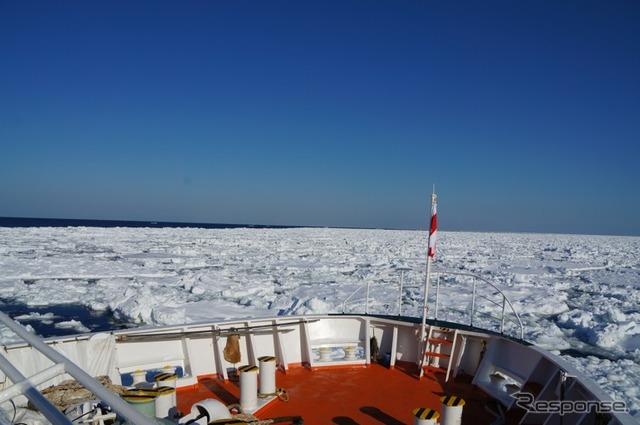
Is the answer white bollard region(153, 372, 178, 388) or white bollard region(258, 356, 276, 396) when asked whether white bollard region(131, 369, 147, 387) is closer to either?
white bollard region(153, 372, 178, 388)

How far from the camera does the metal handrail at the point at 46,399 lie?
1225 mm

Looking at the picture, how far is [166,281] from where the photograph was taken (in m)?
17.3

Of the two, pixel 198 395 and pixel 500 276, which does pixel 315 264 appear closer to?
pixel 500 276

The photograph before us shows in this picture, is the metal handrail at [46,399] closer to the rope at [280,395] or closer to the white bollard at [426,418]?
the white bollard at [426,418]

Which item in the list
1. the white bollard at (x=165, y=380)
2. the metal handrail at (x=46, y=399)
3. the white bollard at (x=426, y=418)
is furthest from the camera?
the white bollard at (x=165, y=380)

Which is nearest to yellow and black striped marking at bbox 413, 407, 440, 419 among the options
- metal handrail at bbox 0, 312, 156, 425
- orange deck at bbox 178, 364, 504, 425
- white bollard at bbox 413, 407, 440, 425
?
white bollard at bbox 413, 407, 440, 425

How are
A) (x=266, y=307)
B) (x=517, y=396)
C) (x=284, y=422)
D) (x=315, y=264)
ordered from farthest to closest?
(x=315, y=264) < (x=266, y=307) < (x=517, y=396) < (x=284, y=422)

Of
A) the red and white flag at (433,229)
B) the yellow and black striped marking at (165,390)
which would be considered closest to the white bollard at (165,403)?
the yellow and black striped marking at (165,390)

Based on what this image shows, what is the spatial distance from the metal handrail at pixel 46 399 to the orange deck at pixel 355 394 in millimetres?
2880

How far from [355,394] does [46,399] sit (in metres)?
3.91

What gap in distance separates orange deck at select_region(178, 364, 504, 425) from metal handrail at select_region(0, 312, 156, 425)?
9.45 ft

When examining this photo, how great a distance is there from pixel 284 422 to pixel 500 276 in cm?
1909

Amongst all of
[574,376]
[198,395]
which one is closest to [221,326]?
[198,395]

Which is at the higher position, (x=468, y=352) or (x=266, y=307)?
(x=468, y=352)
